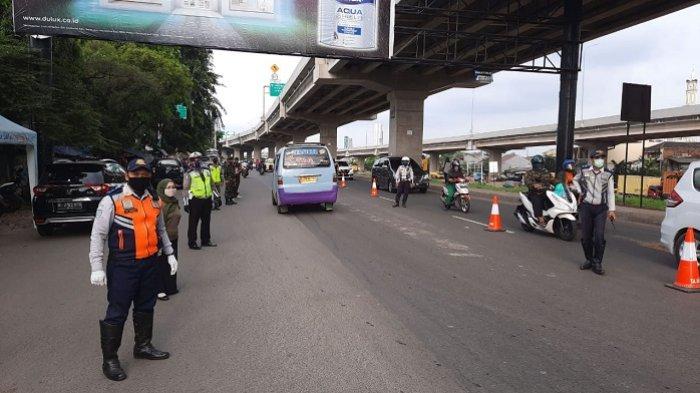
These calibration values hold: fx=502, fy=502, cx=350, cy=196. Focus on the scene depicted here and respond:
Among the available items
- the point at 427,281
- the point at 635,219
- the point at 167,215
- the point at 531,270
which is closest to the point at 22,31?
the point at 167,215

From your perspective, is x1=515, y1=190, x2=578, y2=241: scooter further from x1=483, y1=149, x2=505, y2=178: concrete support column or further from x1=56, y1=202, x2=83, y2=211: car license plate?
x1=483, y1=149, x2=505, y2=178: concrete support column

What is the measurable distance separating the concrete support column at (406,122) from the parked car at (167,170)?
13.7 m

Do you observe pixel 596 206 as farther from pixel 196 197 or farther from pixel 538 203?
pixel 196 197

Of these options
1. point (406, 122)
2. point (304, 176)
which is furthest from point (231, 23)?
point (406, 122)

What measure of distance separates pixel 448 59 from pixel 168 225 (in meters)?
22.0

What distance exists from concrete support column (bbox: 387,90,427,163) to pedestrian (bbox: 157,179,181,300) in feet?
88.2

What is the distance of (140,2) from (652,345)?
54.5ft

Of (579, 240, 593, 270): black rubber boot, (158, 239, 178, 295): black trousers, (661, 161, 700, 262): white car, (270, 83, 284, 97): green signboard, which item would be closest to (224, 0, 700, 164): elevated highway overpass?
(270, 83, 284, 97): green signboard

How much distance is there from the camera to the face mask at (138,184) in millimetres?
3936

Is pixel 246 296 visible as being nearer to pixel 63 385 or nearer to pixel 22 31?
pixel 63 385

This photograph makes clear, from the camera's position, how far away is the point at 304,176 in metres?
14.1

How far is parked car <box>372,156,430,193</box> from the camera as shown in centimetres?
2400

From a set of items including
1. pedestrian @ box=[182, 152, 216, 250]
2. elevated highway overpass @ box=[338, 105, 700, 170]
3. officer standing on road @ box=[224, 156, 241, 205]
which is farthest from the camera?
elevated highway overpass @ box=[338, 105, 700, 170]

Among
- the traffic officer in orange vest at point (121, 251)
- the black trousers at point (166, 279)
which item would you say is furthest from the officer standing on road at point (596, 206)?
the traffic officer in orange vest at point (121, 251)
